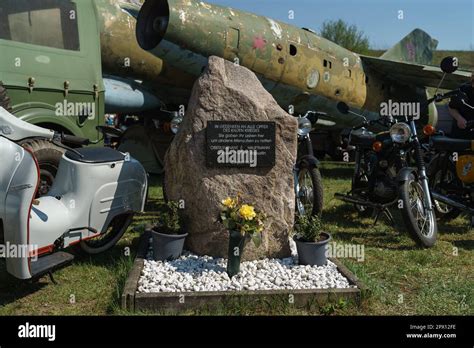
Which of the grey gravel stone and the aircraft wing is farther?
the aircraft wing

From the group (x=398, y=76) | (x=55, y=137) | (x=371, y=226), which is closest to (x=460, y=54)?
(x=398, y=76)

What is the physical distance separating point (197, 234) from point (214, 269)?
17.7 inches

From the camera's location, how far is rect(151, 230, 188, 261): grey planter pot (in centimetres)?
416

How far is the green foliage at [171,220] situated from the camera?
13.8ft

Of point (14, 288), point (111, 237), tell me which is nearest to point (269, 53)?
point (111, 237)

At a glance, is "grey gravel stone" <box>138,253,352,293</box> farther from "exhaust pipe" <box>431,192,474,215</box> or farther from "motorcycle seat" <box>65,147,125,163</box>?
"exhaust pipe" <box>431,192,474,215</box>

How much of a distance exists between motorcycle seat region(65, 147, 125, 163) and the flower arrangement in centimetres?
114

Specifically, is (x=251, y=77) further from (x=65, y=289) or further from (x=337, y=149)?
(x=337, y=149)

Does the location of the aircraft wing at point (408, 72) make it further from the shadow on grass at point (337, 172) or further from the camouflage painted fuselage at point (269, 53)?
the shadow on grass at point (337, 172)

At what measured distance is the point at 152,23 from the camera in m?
8.13

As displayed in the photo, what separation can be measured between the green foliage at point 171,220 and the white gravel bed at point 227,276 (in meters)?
0.27

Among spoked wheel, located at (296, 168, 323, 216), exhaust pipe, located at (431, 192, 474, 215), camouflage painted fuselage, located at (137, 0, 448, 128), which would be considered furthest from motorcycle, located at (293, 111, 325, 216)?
camouflage painted fuselage, located at (137, 0, 448, 128)

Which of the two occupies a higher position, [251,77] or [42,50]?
[42,50]

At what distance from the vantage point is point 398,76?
12.0 meters
